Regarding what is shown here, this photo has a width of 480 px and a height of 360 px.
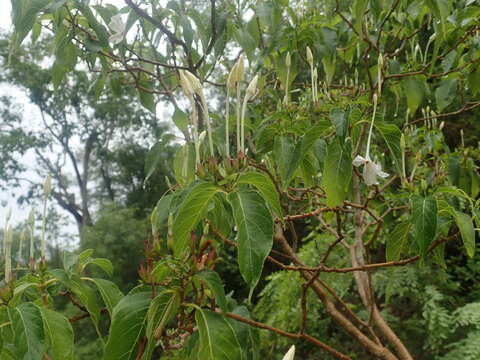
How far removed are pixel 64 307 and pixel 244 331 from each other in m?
5.71

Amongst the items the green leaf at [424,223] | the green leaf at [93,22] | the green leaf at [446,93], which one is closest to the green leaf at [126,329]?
the green leaf at [424,223]

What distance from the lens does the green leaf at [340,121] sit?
642 millimetres

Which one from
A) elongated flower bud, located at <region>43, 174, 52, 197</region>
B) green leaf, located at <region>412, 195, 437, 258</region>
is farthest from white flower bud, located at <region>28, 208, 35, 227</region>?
green leaf, located at <region>412, 195, 437, 258</region>

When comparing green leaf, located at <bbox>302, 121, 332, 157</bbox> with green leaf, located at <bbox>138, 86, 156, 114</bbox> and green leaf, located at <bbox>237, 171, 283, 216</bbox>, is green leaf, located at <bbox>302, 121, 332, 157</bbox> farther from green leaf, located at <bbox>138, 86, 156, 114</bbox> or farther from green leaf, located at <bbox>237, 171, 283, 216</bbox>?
green leaf, located at <bbox>138, 86, 156, 114</bbox>

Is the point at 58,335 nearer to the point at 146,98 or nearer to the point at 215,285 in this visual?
the point at 215,285

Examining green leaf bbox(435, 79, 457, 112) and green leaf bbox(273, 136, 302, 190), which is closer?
green leaf bbox(273, 136, 302, 190)

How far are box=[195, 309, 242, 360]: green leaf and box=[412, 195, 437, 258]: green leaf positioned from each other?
0.30 metres

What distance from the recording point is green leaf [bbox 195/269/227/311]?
52 centimetres

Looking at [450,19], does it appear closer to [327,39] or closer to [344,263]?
[327,39]

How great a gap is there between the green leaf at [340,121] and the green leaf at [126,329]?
36 cm

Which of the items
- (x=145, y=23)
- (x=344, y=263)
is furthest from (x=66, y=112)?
(x=145, y=23)

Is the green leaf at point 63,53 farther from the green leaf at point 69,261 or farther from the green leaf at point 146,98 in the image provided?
the green leaf at point 69,261

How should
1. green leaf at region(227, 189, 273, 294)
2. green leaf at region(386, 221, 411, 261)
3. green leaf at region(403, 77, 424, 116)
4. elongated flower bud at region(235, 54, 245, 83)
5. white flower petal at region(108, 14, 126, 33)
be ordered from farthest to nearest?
green leaf at region(403, 77, 424, 116)
white flower petal at region(108, 14, 126, 33)
green leaf at region(386, 221, 411, 261)
elongated flower bud at region(235, 54, 245, 83)
green leaf at region(227, 189, 273, 294)

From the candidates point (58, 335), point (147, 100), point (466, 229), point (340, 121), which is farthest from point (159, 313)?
point (147, 100)
